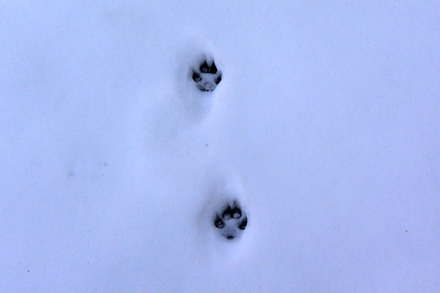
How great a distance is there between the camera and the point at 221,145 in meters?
1.11

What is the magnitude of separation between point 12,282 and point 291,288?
80cm

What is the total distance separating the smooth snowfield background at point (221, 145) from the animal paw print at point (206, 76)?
1.4 inches

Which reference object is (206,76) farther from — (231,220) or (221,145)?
(231,220)

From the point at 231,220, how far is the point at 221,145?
229 mm

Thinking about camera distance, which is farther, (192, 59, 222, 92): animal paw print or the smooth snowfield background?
(192, 59, 222, 92): animal paw print

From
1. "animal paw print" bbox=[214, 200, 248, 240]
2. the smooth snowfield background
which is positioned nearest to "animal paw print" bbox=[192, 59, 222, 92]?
the smooth snowfield background

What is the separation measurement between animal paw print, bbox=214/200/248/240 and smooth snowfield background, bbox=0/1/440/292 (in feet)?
0.12

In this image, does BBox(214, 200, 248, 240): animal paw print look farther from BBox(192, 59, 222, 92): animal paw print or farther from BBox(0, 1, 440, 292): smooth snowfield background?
BBox(192, 59, 222, 92): animal paw print

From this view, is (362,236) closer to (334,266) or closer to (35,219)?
(334,266)

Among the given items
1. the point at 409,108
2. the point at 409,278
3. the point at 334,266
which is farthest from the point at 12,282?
the point at 409,108

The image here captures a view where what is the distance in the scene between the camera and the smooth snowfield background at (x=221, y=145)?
1.05 meters

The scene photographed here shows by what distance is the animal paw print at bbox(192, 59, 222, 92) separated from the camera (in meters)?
1.18

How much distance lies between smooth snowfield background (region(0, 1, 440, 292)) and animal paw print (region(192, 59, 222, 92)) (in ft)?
0.12

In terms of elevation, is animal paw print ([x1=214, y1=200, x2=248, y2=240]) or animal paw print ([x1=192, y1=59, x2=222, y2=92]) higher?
animal paw print ([x1=192, y1=59, x2=222, y2=92])
